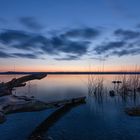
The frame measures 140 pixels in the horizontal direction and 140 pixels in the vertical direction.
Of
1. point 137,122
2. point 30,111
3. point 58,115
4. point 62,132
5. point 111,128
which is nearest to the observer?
point 58,115

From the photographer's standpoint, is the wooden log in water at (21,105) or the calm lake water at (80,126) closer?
the calm lake water at (80,126)

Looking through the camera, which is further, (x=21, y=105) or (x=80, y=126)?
(x=21, y=105)

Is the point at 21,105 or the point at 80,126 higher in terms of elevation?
the point at 21,105

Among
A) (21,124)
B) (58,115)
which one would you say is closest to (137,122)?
(58,115)

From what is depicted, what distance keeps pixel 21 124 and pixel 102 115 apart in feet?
23.0

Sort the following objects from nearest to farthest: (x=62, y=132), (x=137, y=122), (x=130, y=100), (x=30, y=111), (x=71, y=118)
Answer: (x=62, y=132)
(x=137, y=122)
(x=71, y=118)
(x=30, y=111)
(x=130, y=100)

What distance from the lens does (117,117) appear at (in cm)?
1842

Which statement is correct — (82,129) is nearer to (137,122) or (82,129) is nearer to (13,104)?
(137,122)

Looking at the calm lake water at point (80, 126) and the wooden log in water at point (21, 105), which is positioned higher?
the wooden log in water at point (21, 105)

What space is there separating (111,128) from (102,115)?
420cm

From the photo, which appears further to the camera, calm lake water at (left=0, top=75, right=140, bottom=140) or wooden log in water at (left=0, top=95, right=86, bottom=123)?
wooden log in water at (left=0, top=95, right=86, bottom=123)

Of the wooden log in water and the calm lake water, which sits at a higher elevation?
the wooden log in water

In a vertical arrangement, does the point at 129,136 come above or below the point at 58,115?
below

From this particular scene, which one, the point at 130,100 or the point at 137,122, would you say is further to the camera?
the point at 130,100
